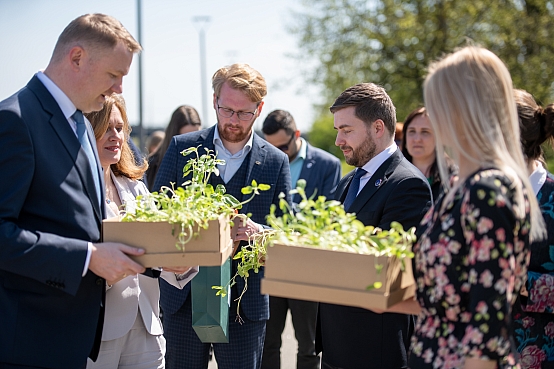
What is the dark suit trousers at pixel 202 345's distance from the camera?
379 cm

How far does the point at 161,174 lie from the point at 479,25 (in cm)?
1679

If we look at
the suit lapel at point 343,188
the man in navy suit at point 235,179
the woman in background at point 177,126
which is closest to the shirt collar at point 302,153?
the woman in background at point 177,126

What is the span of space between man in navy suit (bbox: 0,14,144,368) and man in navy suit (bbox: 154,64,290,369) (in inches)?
49.2

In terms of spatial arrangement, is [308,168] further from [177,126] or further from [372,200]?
[372,200]

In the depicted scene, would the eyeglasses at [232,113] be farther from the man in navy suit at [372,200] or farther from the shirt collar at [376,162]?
the shirt collar at [376,162]

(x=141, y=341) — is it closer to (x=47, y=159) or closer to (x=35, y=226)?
(x=35, y=226)

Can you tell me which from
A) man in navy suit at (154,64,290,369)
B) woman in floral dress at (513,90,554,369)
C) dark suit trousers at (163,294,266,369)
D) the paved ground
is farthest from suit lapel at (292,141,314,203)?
woman in floral dress at (513,90,554,369)

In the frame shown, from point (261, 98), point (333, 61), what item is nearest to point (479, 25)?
point (333, 61)

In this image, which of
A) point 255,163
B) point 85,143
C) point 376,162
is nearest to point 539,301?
point 376,162

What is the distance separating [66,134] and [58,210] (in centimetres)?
32

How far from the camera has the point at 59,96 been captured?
101 inches

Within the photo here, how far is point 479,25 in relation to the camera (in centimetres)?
1853

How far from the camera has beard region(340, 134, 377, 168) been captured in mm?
3422

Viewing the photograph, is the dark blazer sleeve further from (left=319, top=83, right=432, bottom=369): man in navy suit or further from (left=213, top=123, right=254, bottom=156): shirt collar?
(left=213, top=123, right=254, bottom=156): shirt collar
